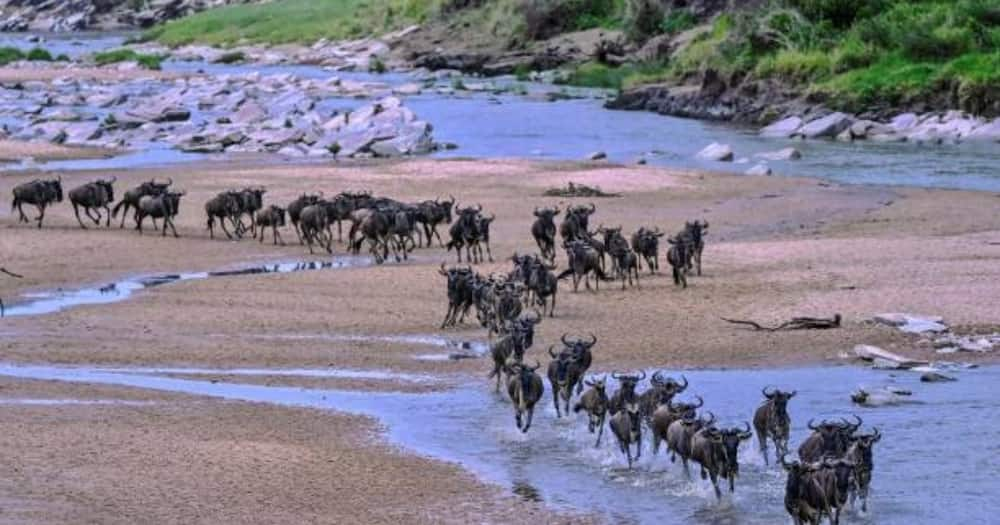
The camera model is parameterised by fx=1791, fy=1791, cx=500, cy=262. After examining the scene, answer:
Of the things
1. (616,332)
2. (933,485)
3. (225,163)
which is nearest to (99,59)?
(225,163)

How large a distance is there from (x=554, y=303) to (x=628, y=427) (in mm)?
7943

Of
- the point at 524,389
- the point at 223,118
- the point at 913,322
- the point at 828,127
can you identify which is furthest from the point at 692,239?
the point at 223,118

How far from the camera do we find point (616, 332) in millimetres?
22844

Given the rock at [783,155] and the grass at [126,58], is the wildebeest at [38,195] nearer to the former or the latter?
the rock at [783,155]

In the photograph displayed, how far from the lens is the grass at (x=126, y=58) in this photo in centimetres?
10025

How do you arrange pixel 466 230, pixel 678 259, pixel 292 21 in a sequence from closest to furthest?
pixel 678 259, pixel 466 230, pixel 292 21

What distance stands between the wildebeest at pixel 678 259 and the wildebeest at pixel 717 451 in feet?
35.6

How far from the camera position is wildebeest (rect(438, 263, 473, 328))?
22.7 metres

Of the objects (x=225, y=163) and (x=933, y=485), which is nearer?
(x=933, y=485)

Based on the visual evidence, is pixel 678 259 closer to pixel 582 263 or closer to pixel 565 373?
pixel 582 263

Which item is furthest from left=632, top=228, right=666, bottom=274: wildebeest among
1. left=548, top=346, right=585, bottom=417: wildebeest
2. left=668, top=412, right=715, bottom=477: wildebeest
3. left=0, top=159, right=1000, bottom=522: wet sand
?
left=668, top=412, right=715, bottom=477: wildebeest

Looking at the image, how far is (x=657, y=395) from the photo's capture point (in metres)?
16.9

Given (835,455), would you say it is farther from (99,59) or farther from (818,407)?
(99,59)

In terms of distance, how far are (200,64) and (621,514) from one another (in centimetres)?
9312
